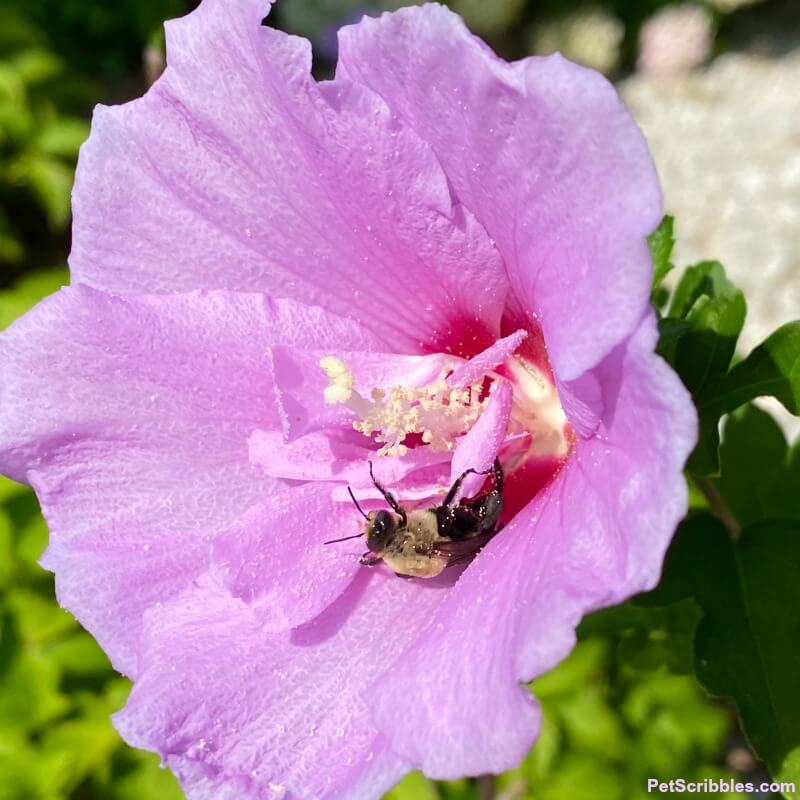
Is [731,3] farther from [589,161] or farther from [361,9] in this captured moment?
[589,161]

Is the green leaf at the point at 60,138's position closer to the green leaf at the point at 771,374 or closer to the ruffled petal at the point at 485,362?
the ruffled petal at the point at 485,362

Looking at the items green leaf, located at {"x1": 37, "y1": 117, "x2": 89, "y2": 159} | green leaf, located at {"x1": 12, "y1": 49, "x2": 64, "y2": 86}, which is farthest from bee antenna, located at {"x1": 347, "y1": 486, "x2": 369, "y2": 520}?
green leaf, located at {"x1": 12, "y1": 49, "x2": 64, "y2": 86}

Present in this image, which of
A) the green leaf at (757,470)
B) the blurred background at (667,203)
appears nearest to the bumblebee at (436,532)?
the blurred background at (667,203)

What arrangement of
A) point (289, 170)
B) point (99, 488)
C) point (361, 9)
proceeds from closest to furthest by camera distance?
point (289, 170), point (99, 488), point (361, 9)

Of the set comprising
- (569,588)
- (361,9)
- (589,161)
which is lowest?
(361,9)

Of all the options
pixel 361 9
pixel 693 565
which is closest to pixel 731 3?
pixel 361 9
